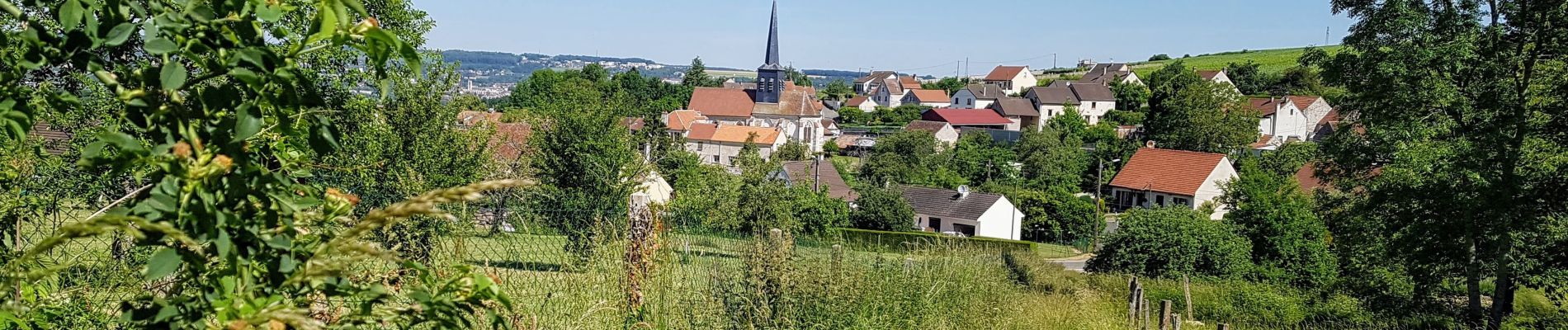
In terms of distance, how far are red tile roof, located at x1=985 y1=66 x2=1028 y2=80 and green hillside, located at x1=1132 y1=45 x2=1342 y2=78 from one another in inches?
427

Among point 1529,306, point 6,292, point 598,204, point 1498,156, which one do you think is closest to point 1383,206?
point 1498,156

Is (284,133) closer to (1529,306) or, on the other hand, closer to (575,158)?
(1529,306)

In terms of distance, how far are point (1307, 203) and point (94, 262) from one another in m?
20.9

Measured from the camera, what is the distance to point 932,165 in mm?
46469

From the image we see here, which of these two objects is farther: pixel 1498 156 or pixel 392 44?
pixel 1498 156

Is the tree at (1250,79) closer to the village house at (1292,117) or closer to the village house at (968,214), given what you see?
the village house at (1292,117)

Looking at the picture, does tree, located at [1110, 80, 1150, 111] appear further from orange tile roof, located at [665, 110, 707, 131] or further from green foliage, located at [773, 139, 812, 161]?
orange tile roof, located at [665, 110, 707, 131]

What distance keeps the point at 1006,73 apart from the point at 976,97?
1628 centimetres

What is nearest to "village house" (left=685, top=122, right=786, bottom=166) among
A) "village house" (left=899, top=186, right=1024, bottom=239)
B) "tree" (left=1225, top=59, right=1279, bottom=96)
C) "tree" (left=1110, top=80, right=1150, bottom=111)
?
"village house" (left=899, top=186, right=1024, bottom=239)

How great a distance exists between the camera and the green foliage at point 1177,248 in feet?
57.7

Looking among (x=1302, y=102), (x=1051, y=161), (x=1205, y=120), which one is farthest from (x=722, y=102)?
(x=1051, y=161)

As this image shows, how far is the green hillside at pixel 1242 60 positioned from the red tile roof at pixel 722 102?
33618mm

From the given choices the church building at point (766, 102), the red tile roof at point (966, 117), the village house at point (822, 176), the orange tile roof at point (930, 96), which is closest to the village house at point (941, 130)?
the red tile roof at point (966, 117)

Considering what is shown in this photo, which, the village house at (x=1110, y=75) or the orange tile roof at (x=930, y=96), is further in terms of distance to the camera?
the orange tile roof at (x=930, y=96)
